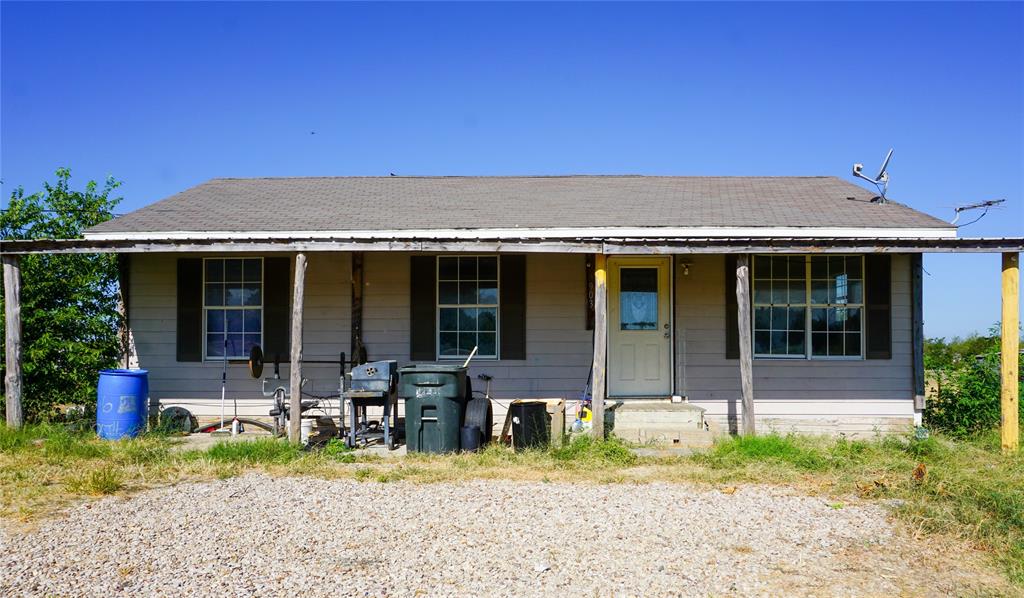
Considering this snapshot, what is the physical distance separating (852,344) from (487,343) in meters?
4.98

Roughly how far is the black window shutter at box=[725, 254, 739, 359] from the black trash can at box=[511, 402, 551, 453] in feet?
10.0

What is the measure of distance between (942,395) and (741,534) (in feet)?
21.1

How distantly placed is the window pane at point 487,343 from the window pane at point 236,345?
327 centimetres

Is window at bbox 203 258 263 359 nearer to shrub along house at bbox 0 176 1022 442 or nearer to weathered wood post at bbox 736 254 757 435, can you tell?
shrub along house at bbox 0 176 1022 442

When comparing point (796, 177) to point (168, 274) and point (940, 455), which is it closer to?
point (940, 455)

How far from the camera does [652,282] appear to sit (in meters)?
10.7

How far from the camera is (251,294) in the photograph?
35.0 ft

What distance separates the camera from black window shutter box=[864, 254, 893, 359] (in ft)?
33.5

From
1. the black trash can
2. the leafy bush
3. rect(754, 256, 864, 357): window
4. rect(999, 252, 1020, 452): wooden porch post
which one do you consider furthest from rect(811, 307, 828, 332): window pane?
the black trash can

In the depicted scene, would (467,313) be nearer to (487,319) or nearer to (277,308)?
(487,319)

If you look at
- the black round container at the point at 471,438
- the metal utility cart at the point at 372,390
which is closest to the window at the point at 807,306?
the black round container at the point at 471,438

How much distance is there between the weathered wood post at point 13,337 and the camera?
934 centimetres

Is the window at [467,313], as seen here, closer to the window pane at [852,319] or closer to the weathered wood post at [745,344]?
the weathered wood post at [745,344]

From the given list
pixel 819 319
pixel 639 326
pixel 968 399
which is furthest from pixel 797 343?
pixel 968 399
